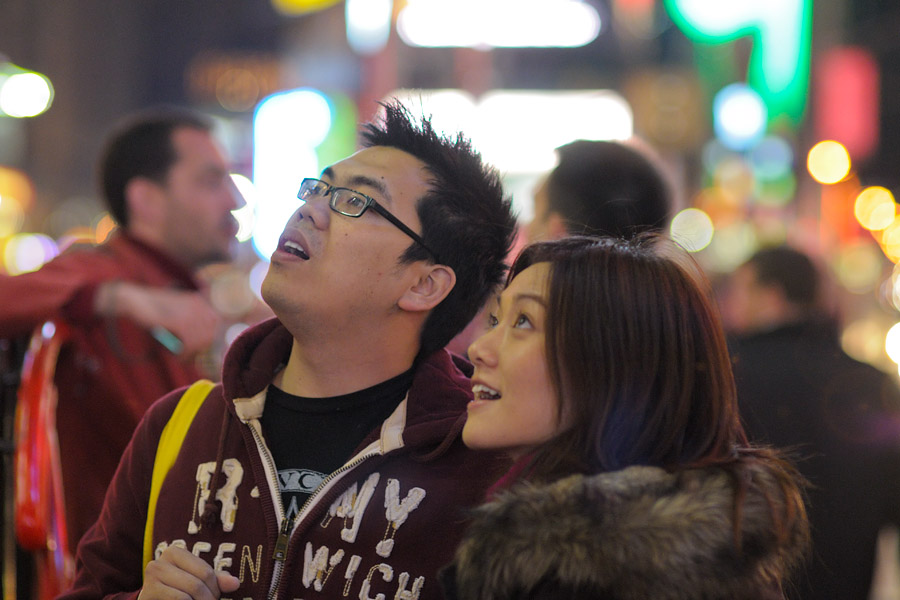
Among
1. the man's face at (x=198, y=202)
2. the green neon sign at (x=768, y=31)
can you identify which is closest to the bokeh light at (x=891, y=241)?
the green neon sign at (x=768, y=31)

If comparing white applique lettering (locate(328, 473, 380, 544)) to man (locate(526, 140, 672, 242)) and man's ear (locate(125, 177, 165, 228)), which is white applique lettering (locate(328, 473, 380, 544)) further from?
man's ear (locate(125, 177, 165, 228))

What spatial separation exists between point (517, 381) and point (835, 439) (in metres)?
2.29

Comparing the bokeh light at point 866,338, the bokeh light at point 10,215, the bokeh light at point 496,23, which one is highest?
the bokeh light at point 496,23

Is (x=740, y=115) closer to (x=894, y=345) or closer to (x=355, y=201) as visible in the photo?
(x=894, y=345)

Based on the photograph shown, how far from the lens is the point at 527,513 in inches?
80.7

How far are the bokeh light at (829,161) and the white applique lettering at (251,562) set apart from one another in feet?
60.8

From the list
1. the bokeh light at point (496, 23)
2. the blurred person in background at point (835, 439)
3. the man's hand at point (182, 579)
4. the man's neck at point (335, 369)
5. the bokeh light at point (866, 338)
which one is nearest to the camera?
the man's hand at point (182, 579)

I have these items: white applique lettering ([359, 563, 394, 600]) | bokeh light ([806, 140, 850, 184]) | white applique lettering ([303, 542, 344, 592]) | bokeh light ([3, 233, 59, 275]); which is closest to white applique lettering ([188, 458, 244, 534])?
white applique lettering ([303, 542, 344, 592])

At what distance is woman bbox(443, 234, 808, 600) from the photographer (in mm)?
1955

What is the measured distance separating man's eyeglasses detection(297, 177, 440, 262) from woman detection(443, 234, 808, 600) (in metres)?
0.48

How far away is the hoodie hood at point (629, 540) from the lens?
193 centimetres

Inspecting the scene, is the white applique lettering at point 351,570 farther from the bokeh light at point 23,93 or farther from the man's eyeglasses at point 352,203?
the bokeh light at point 23,93

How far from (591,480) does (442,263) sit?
107 cm

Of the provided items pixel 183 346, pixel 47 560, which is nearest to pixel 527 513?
pixel 47 560
